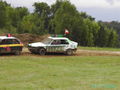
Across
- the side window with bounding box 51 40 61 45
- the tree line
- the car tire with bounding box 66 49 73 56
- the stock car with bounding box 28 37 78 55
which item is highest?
the tree line

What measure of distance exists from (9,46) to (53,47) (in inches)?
152

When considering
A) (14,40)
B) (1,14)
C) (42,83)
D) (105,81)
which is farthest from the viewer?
(1,14)

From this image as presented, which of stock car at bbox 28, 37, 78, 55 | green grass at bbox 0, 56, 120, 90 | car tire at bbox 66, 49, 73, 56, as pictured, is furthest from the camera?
car tire at bbox 66, 49, 73, 56

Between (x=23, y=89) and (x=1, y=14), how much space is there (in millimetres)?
44677

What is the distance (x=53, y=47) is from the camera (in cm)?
2652

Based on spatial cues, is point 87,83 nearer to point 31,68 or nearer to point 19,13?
point 31,68

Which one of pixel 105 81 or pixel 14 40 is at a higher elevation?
Answer: pixel 14 40

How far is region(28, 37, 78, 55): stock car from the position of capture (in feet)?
85.7

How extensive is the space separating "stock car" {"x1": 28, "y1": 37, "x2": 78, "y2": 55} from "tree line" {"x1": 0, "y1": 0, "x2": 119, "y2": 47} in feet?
85.5

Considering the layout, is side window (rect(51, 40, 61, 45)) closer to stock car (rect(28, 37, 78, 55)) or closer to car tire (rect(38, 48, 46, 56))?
stock car (rect(28, 37, 78, 55))

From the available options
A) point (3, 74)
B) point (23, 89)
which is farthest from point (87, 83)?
point (3, 74)

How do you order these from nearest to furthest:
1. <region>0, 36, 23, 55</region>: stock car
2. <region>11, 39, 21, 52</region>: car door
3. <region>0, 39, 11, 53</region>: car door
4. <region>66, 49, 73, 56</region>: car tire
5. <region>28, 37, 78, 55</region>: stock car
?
1. <region>0, 39, 11, 53</region>: car door
2. <region>0, 36, 23, 55</region>: stock car
3. <region>11, 39, 21, 52</region>: car door
4. <region>28, 37, 78, 55</region>: stock car
5. <region>66, 49, 73, 56</region>: car tire

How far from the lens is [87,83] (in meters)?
14.1

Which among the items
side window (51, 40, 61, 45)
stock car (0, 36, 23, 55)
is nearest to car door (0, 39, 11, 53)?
stock car (0, 36, 23, 55)
